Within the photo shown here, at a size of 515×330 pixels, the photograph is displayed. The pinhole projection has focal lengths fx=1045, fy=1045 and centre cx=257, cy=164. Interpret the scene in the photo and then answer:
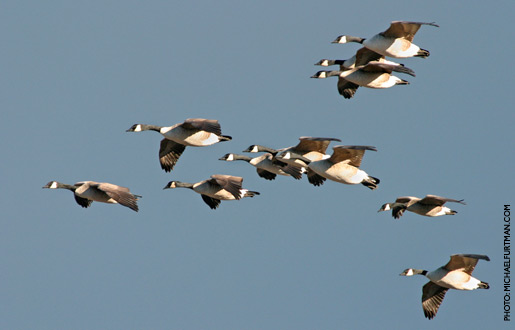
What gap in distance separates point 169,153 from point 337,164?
599 centimetres

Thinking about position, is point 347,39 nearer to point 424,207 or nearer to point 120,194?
point 424,207

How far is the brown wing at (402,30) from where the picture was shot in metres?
28.4

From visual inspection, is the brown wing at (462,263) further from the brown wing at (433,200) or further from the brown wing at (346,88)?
the brown wing at (346,88)

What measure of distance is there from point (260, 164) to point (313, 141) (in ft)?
7.30

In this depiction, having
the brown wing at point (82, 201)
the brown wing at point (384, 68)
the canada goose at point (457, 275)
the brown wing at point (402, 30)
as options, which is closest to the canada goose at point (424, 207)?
the canada goose at point (457, 275)

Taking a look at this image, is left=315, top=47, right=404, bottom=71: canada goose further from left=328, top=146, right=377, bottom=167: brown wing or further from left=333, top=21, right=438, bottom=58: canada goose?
left=328, top=146, right=377, bottom=167: brown wing

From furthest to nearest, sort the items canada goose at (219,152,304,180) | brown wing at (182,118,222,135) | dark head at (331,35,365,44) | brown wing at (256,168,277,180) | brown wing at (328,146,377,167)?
dark head at (331,35,365,44)
brown wing at (256,168,277,180)
canada goose at (219,152,304,180)
brown wing at (182,118,222,135)
brown wing at (328,146,377,167)

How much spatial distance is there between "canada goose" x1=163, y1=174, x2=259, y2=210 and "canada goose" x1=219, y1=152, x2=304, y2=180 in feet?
2.92

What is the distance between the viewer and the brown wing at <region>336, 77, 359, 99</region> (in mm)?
32200

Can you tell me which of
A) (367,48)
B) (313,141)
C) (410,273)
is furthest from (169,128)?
(410,273)

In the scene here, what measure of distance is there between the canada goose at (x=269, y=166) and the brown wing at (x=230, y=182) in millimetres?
1475

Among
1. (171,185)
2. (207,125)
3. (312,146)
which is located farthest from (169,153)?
(312,146)

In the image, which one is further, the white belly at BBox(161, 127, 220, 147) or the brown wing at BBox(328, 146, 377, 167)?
the white belly at BBox(161, 127, 220, 147)

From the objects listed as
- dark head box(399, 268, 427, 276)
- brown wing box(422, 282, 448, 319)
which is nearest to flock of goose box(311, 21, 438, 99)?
dark head box(399, 268, 427, 276)
